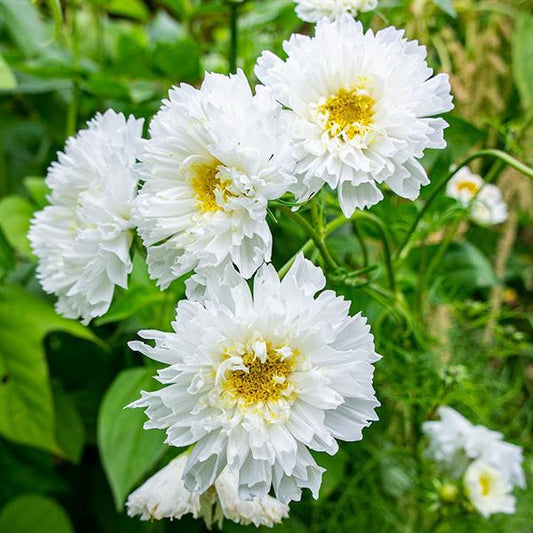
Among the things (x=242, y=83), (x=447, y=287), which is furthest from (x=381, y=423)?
(x=242, y=83)

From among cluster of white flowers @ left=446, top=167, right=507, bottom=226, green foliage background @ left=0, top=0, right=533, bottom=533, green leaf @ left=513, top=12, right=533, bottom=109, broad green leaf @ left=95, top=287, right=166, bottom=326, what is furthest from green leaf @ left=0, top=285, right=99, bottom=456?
green leaf @ left=513, top=12, right=533, bottom=109

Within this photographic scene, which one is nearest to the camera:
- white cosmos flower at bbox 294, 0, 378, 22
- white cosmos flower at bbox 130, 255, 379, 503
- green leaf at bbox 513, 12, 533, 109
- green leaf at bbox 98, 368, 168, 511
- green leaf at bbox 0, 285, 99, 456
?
white cosmos flower at bbox 130, 255, 379, 503

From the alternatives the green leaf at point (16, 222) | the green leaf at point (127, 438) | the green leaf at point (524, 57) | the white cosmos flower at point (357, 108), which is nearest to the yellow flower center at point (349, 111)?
the white cosmos flower at point (357, 108)

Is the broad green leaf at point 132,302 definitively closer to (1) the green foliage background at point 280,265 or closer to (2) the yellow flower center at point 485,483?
(1) the green foliage background at point 280,265

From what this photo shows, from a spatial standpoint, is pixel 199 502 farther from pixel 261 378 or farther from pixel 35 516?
pixel 35 516

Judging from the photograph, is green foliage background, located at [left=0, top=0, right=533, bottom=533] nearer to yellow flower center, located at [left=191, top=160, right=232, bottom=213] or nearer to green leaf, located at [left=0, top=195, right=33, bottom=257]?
Answer: green leaf, located at [left=0, top=195, right=33, bottom=257]

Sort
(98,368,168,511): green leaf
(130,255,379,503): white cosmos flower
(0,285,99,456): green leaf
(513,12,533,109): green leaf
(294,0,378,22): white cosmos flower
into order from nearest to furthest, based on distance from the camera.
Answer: (130,255,379,503): white cosmos flower → (294,0,378,22): white cosmos flower → (98,368,168,511): green leaf → (0,285,99,456): green leaf → (513,12,533,109): green leaf

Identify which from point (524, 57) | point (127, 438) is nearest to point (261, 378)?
point (127, 438)
